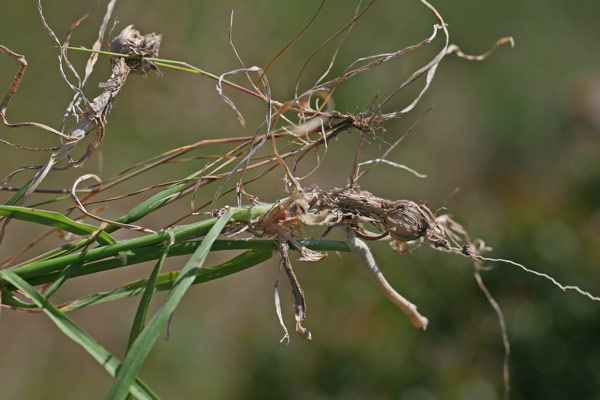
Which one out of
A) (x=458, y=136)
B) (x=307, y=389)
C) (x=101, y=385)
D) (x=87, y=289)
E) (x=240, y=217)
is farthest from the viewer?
(x=458, y=136)

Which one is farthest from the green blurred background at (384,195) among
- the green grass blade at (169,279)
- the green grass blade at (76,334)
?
the green grass blade at (76,334)

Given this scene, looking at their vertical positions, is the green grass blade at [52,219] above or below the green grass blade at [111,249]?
above

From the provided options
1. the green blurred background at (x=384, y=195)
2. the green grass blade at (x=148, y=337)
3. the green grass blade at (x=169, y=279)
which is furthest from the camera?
the green blurred background at (x=384, y=195)

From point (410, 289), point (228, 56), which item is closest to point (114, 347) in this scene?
point (410, 289)

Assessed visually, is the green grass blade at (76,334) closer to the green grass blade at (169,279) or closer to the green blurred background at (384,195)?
the green grass blade at (169,279)

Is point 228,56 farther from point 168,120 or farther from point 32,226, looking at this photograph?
point 32,226

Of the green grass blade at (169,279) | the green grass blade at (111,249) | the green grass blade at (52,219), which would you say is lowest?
the green grass blade at (169,279)

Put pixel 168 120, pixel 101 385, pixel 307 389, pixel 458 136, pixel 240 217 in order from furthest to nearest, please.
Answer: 1. pixel 458 136
2. pixel 168 120
3. pixel 101 385
4. pixel 307 389
5. pixel 240 217
